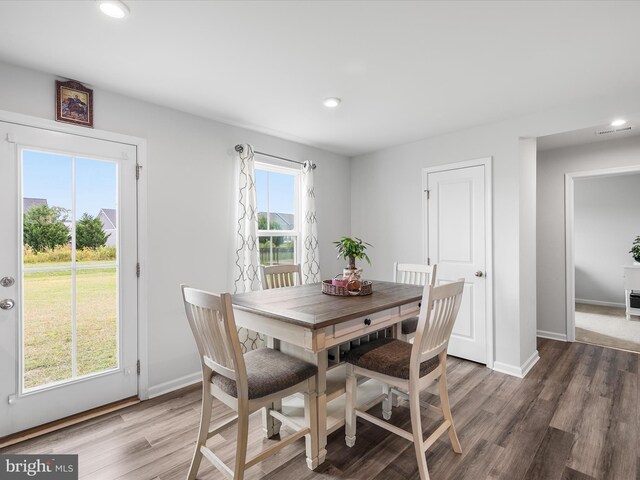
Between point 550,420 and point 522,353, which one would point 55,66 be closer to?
point 550,420

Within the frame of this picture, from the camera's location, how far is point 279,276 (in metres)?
2.96

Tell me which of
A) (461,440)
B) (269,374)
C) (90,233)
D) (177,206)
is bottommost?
(461,440)

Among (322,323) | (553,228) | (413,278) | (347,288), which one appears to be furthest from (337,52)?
(553,228)

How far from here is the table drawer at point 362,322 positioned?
5.74 feet

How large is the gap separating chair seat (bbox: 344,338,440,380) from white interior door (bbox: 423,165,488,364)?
1686mm

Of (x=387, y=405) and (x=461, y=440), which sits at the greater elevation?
(x=387, y=405)

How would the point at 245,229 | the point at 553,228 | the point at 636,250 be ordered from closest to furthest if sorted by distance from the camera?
the point at 245,229 < the point at 553,228 < the point at 636,250

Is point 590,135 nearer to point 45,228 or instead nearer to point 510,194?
point 510,194

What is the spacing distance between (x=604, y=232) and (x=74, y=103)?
7.87 m

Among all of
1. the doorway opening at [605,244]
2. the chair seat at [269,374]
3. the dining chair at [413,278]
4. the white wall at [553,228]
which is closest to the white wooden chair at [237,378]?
the chair seat at [269,374]

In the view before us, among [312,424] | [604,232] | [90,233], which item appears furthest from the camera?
[604,232]

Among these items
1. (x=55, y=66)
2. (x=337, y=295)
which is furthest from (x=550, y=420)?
(x=55, y=66)

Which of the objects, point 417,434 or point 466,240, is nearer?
point 417,434

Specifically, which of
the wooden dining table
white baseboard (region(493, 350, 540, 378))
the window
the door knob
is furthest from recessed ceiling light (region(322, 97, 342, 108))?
white baseboard (region(493, 350, 540, 378))
